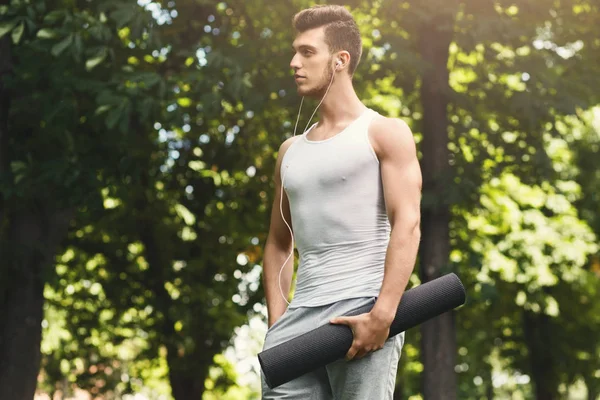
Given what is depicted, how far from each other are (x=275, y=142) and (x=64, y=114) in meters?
3.77

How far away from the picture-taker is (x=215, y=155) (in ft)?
42.9

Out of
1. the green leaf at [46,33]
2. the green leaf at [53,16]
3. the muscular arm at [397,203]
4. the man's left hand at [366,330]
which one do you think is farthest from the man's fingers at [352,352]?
the green leaf at [53,16]

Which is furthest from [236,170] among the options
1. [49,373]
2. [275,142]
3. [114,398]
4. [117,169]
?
[114,398]

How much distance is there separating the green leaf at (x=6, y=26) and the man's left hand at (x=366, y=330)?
21.1 ft

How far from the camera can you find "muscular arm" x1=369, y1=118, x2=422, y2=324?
3.24 metres

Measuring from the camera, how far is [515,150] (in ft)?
39.4

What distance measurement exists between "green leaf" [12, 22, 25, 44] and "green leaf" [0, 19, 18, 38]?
5 cm

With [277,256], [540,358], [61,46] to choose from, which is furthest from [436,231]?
[540,358]

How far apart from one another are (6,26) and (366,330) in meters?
6.65

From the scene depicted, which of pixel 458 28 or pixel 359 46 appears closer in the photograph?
pixel 359 46

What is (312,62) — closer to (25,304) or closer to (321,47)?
(321,47)

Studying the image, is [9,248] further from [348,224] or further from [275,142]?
[348,224]

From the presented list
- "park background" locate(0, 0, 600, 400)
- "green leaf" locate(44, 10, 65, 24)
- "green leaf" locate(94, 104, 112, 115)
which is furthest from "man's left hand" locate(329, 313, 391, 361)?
"green leaf" locate(44, 10, 65, 24)

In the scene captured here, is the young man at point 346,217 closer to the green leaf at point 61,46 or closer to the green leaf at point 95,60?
the green leaf at point 61,46
